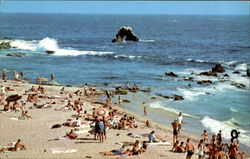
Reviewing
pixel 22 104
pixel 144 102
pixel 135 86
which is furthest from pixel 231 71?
pixel 22 104

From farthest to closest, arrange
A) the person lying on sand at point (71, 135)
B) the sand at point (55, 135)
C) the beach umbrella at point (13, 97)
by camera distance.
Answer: the beach umbrella at point (13, 97) < the person lying on sand at point (71, 135) < the sand at point (55, 135)

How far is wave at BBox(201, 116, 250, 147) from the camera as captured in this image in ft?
87.6

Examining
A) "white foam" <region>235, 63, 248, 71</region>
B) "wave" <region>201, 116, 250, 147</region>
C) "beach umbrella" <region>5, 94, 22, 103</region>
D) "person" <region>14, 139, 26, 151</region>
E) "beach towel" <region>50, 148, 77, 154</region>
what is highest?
"beach umbrella" <region>5, 94, 22, 103</region>

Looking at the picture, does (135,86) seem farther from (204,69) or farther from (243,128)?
(204,69)

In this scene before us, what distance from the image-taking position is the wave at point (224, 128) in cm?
2671

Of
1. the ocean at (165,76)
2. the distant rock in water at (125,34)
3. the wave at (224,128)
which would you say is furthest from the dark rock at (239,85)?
the distant rock in water at (125,34)

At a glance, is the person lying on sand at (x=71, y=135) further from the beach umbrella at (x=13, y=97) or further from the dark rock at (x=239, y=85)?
the dark rock at (x=239, y=85)

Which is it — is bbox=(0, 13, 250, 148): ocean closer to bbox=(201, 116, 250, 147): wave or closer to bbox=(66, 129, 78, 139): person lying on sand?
bbox=(201, 116, 250, 147): wave

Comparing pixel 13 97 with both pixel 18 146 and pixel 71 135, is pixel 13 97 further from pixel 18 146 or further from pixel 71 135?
pixel 18 146

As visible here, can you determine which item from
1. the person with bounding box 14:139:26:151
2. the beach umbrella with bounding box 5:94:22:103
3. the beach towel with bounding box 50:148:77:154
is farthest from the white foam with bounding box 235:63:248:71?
the person with bounding box 14:139:26:151

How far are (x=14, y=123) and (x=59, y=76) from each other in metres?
25.6

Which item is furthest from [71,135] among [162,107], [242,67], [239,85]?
[242,67]

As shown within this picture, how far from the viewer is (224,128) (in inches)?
1147

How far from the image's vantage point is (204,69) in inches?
2345
